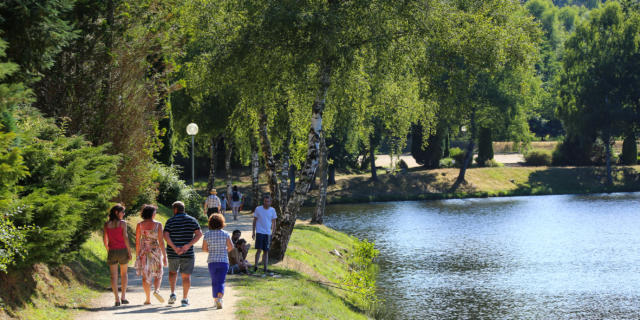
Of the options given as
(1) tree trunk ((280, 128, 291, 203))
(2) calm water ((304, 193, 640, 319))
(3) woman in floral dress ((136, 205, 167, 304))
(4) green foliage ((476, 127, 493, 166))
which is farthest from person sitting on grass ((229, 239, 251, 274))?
(4) green foliage ((476, 127, 493, 166))

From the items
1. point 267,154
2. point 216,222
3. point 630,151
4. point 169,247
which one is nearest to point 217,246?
point 216,222

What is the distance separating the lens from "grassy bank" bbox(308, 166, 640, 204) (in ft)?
182

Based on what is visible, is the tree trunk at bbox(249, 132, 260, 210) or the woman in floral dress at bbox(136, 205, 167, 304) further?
the tree trunk at bbox(249, 132, 260, 210)

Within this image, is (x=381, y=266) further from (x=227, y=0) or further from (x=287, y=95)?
(x=227, y=0)

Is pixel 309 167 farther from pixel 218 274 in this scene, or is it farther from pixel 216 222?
pixel 218 274

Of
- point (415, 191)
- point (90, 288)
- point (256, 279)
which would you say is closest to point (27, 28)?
point (90, 288)

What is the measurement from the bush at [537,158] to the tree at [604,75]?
413 cm

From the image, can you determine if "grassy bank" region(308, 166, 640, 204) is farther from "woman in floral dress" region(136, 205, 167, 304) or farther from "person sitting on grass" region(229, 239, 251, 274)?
"woman in floral dress" region(136, 205, 167, 304)

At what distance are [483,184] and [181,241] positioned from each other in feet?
160

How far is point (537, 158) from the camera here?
6600 cm

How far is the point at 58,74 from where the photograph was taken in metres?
16.7

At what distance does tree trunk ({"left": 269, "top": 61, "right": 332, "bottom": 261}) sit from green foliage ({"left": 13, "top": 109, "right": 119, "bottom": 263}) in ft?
20.4

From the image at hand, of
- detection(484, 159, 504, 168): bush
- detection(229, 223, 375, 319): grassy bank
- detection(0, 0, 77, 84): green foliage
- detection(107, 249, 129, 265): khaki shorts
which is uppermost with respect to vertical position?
detection(0, 0, 77, 84): green foliage

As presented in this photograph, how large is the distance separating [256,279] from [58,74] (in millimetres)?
7089
